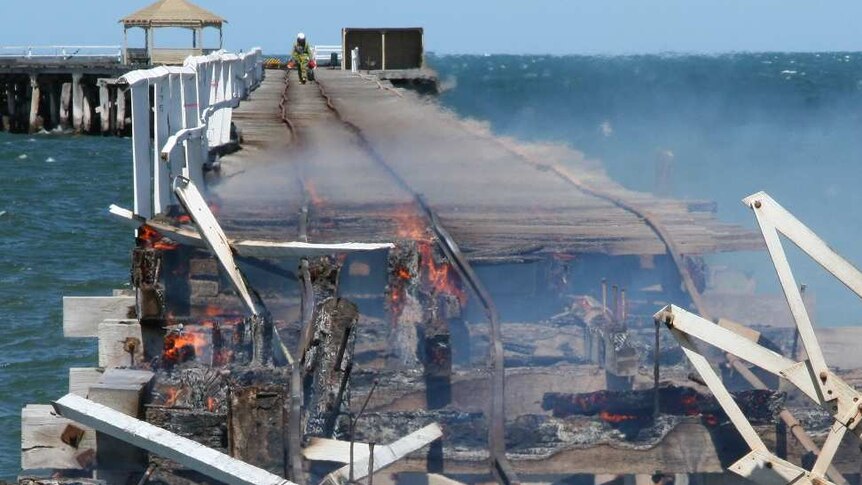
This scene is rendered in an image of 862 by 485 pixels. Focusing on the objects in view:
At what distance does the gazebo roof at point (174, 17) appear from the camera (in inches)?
2285

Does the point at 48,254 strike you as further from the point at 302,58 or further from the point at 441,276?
the point at 441,276

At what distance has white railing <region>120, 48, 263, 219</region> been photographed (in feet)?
39.0

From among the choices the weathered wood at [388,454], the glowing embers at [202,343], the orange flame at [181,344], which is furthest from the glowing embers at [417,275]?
the weathered wood at [388,454]

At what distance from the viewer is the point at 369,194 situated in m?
A: 16.4

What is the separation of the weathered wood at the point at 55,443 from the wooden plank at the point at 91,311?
13.5ft

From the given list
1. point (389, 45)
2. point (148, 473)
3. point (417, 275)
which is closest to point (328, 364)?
point (148, 473)

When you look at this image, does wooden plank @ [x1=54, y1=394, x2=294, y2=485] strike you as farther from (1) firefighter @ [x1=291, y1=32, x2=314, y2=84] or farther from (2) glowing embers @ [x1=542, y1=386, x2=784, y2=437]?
(1) firefighter @ [x1=291, y1=32, x2=314, y2=84]

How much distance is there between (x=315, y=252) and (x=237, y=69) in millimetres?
13922

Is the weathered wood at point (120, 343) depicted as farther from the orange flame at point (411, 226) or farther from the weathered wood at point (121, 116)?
the weathered wood at point (121, 116)

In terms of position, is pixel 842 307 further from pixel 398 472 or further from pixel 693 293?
pixel 398 472

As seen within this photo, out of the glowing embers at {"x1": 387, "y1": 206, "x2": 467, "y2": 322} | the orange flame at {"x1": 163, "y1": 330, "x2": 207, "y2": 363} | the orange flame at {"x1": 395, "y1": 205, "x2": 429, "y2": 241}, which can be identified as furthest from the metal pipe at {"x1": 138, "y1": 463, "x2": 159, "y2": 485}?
the orange flame at {"x1": 395, "y1": 205, "x2": 429, "y2": 241}

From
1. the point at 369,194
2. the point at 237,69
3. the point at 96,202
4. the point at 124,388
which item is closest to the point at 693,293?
the point at 369,194

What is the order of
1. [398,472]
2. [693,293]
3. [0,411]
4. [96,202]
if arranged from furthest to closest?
[96,202], [0,411], [693,293], [398,472]

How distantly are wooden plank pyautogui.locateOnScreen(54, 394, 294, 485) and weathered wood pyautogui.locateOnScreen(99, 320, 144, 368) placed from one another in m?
3.87
